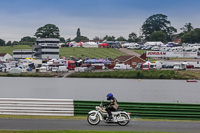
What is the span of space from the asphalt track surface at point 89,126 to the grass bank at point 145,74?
65.9 m

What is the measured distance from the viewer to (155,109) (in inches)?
861

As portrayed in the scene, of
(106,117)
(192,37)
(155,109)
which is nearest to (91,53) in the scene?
(192,37)

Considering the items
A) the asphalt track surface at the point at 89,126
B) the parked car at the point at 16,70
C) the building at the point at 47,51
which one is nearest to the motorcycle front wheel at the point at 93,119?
the asphalt track surface at the point at 89,126

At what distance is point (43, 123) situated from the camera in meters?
20.0

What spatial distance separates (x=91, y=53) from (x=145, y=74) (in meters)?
53.2

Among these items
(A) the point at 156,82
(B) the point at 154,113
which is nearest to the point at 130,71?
(A) the point at 156,82

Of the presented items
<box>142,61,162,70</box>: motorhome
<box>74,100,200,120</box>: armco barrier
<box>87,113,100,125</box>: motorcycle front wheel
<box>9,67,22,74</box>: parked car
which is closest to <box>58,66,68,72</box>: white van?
<box>9,67,22,74</box>: parked car

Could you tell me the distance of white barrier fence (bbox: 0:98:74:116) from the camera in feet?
71.9

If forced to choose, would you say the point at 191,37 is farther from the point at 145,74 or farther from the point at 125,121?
the point at 125,121

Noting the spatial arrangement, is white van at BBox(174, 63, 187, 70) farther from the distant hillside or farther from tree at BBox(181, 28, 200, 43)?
tree at BBox(181, 28, 200, 43)

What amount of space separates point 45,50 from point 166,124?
124m

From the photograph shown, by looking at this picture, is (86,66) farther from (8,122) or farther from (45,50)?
(8,122)

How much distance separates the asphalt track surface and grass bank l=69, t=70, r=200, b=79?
216ft

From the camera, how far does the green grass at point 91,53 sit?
135 metres
